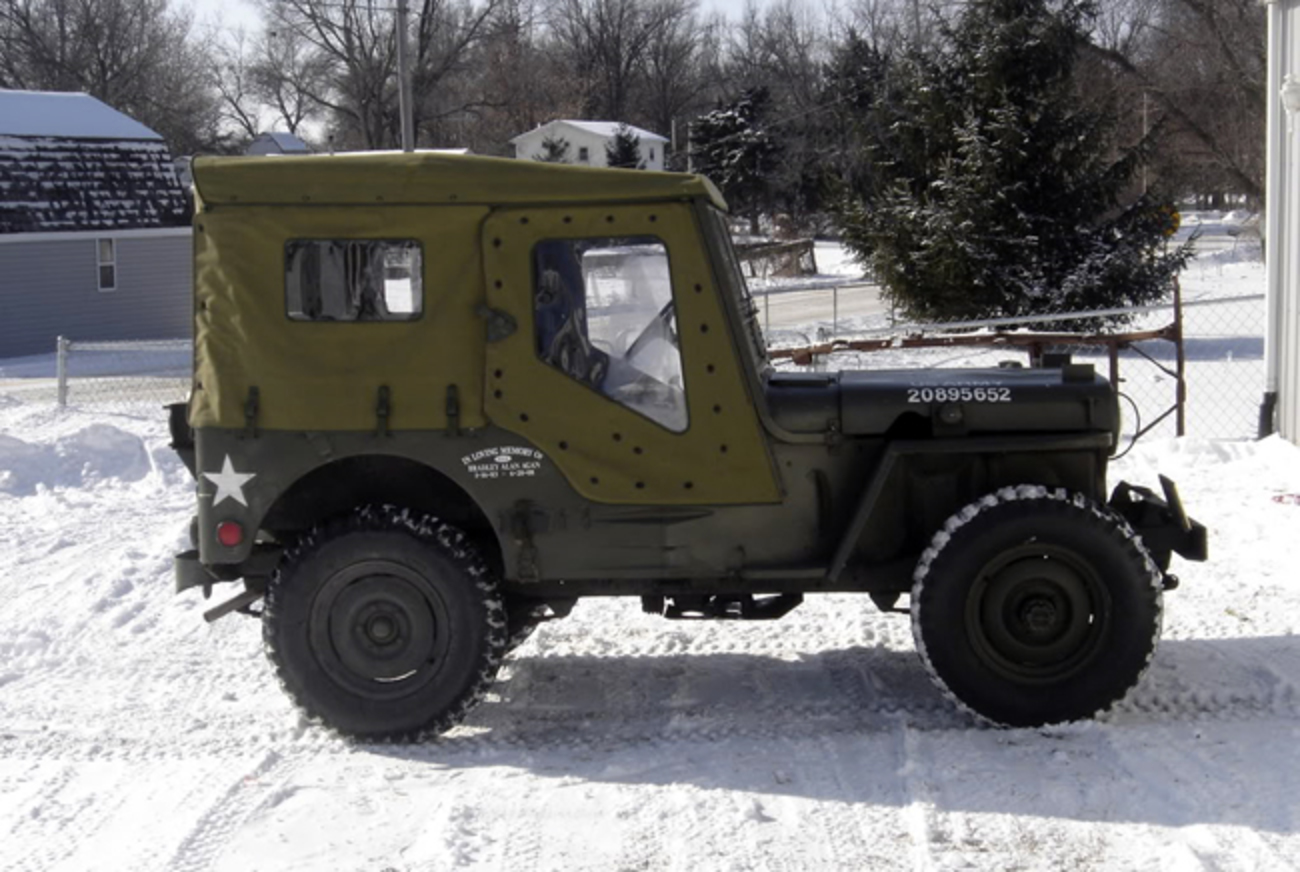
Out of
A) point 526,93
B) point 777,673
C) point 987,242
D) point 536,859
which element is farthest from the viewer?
point 526,93

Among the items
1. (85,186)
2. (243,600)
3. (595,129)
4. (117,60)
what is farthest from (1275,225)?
(117,60)

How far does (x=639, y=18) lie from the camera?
257ft

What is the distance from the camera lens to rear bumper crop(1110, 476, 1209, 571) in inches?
247

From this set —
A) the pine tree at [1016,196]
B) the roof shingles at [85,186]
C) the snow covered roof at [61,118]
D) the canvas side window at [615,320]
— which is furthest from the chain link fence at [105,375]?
the canvas side window at [615,320]

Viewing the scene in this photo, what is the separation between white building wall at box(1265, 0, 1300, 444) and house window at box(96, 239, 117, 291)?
25.3 metres

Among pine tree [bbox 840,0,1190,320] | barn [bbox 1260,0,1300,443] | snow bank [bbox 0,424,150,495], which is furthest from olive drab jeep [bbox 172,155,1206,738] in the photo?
pine tree [bbox 840,0,1190,320]

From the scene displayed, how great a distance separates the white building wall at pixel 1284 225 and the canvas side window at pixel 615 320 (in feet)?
25.6

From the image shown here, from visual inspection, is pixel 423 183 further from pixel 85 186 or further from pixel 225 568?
pixel 85 186

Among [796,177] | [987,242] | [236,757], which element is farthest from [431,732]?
[796,177]

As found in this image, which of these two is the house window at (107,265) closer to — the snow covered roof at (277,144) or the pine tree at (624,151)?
the pine tree at (624,151)

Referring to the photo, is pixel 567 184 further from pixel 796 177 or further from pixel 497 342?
pixel 796 177

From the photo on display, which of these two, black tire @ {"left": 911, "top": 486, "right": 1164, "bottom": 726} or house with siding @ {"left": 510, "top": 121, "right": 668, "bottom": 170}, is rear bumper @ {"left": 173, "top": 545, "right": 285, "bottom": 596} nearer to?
black tire @ {"left": 911, "top": 486, "right": 1164, "bottom": 726}

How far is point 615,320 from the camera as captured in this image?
19.5 ft

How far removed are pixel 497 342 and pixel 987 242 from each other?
17043 millimetres
